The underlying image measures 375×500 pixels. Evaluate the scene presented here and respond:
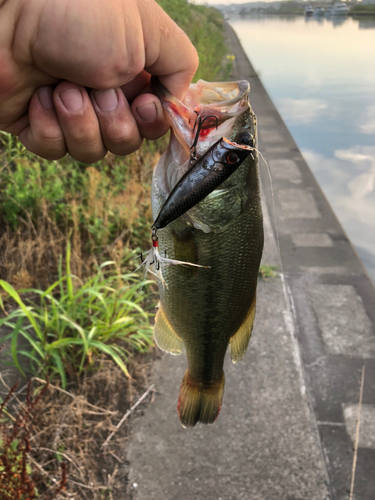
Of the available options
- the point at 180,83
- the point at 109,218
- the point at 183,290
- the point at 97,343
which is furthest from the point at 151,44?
the point at 109,218

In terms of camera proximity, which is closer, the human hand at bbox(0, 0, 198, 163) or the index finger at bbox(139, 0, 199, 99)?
the human hand at bbox(0, 0, 198, 163)

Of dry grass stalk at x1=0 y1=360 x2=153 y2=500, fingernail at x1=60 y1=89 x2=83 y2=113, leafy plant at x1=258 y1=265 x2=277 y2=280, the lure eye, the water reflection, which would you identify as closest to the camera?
the lure eye

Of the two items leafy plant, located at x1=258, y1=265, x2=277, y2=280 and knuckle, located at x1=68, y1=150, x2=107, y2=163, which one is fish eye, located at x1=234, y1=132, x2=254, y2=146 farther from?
leafy plant, located at x1=258, y1=265, x2=277, y2=280

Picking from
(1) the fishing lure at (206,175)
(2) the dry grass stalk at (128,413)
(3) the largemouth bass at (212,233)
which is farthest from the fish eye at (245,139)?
(2) the dry grass stalk at (128,413)

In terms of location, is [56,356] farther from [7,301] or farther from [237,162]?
[237,162]

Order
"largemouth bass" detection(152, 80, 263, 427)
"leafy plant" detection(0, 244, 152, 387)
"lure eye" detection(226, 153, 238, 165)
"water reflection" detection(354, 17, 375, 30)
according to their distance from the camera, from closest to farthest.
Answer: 1. "lure eye" detection(226, 153, 238, 165)
2. "largemouth bass" detection(152, 80, 263, 427)
3. "leafy plant" detection(0, 244, 152, 387)
4. "water reflection" detection(354, 17, 375, 30)

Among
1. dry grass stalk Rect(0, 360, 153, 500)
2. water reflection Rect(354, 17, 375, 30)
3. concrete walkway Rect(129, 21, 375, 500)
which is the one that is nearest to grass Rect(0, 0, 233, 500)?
dry grass stalk Rect(0, 360, 153, 500)

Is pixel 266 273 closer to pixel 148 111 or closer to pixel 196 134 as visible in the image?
pixel 148 111
